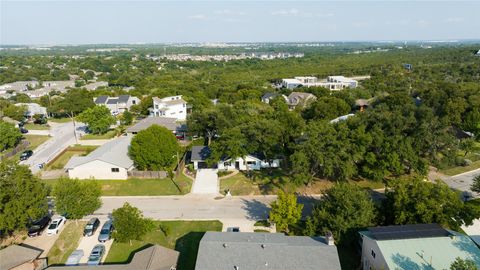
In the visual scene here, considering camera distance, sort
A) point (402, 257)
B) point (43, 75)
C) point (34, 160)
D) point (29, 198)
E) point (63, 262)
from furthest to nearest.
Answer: point (43, 75)
point (34, 160)
point (29, 198)
point (63, 262)
point (402, 257)

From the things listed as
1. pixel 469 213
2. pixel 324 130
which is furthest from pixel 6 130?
pixel 469 213

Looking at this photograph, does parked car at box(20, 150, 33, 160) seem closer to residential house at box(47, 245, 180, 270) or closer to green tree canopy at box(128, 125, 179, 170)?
green tree canopy at box(128, 125, 179, 170)

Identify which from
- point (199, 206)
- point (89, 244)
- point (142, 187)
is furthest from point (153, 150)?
point (89, 244)

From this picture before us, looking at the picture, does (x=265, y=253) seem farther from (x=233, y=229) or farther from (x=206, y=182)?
(x=206, y=182)

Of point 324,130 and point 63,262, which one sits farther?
point 324,130

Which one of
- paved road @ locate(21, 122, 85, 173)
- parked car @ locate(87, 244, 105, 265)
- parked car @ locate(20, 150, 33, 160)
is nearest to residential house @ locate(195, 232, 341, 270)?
parked car @ locate(87, 244, 105, 265)

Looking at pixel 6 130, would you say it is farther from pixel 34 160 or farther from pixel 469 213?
pixel 469 213
